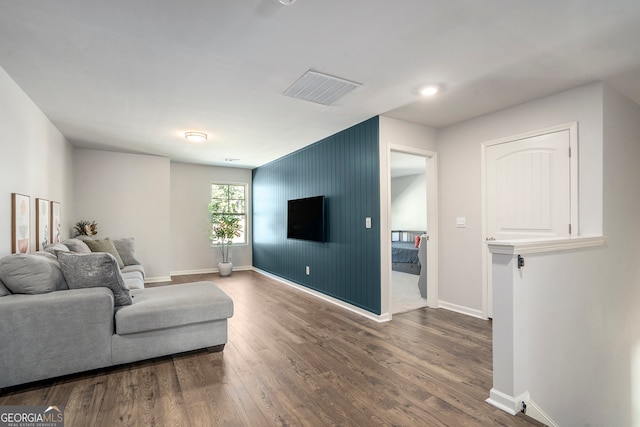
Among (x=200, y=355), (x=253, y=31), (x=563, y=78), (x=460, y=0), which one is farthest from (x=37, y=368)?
(x=563, y=78)

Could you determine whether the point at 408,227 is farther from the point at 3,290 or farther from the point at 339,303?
the point at 3,290

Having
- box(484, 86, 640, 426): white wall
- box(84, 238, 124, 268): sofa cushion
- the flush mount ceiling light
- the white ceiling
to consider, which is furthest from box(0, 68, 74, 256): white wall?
box(484, 86, 640, 426): white wall

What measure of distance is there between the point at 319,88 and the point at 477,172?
2.28 m

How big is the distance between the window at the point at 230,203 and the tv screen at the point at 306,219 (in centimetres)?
229

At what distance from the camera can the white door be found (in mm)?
3186

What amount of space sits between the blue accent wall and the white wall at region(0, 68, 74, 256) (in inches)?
136

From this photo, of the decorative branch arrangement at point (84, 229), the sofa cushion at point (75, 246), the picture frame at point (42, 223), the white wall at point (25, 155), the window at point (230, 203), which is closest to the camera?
the white wall at point (25, 155)

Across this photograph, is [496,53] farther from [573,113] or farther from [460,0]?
[573,113]

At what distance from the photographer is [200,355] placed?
287 centimetres

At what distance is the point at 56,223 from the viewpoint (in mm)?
4301

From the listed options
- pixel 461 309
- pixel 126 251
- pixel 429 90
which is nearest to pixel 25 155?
pixel 126 251

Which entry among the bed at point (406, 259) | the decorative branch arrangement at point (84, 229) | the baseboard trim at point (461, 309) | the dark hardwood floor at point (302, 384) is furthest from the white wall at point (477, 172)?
the decorative branch arrangement at point (84, 229)

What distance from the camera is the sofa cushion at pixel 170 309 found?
2.55 m

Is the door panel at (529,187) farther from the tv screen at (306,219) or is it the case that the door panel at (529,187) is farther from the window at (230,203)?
the window at (230,203)
